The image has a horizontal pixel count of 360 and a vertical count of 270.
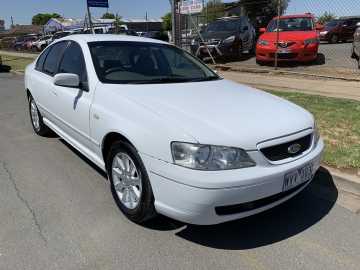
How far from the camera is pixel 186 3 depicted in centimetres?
1334

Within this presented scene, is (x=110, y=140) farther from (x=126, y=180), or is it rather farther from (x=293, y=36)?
(x=293, y=36)

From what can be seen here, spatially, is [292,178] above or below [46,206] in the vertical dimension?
above

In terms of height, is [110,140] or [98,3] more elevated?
[98,3]

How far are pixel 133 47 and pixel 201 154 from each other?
220cm

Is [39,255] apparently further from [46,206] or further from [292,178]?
[292,178]

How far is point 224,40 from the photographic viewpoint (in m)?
14.2

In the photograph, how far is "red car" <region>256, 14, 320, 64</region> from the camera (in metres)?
12.0

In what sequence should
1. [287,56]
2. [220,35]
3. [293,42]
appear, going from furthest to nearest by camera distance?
[220,35] → [287,56] → [293,42]

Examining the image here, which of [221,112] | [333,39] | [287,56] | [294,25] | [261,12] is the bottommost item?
[287,56]

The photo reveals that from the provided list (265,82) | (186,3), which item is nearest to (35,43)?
(186,3)

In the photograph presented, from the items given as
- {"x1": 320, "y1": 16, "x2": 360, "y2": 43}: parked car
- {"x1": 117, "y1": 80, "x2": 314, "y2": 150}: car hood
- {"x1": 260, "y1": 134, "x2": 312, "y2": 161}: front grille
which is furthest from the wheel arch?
{"x1": 320, "y1": 16, "x2": 360, "y2": 43}: parked car

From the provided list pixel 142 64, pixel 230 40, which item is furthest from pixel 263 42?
pixel 142 64

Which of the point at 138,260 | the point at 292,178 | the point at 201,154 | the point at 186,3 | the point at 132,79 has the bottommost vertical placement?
the point at 138,260

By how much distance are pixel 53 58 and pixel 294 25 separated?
997 cm
